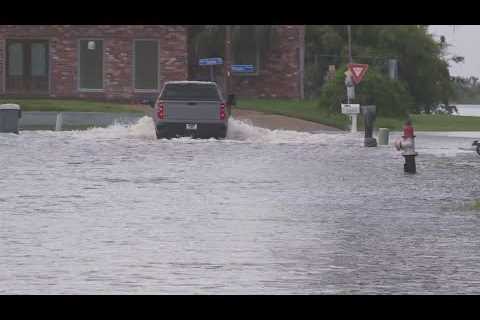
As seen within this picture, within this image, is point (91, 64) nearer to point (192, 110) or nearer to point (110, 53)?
point (110, 53)

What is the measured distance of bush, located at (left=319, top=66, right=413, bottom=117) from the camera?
2218 inches

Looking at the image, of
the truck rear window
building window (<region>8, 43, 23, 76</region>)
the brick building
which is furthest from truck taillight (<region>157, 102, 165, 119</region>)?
building window (<region>8, 43, 23, 76</region>)

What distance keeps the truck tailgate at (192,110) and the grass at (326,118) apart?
1200 cm

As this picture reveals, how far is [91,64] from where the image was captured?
207 feet

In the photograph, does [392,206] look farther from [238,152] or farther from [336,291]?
[238,152]

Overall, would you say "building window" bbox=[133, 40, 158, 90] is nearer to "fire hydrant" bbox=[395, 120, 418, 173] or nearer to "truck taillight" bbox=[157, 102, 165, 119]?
"truck taillight" bbox=[157, 102, 165, 119]

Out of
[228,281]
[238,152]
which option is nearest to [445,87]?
[238,152]

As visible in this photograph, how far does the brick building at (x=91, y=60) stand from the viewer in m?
62.8

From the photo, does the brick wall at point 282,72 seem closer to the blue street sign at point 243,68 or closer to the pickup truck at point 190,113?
the blue street sign at point 243,68

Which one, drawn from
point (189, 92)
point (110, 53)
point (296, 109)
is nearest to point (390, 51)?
point (296, 109)

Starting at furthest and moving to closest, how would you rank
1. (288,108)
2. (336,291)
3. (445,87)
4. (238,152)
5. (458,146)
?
(445,87) < (288,108) < (458,146) < (238,152) < (336,291)

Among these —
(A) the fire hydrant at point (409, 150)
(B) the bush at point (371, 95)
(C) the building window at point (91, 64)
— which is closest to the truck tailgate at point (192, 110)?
(A) the fire hydrant at point (409, 150)
